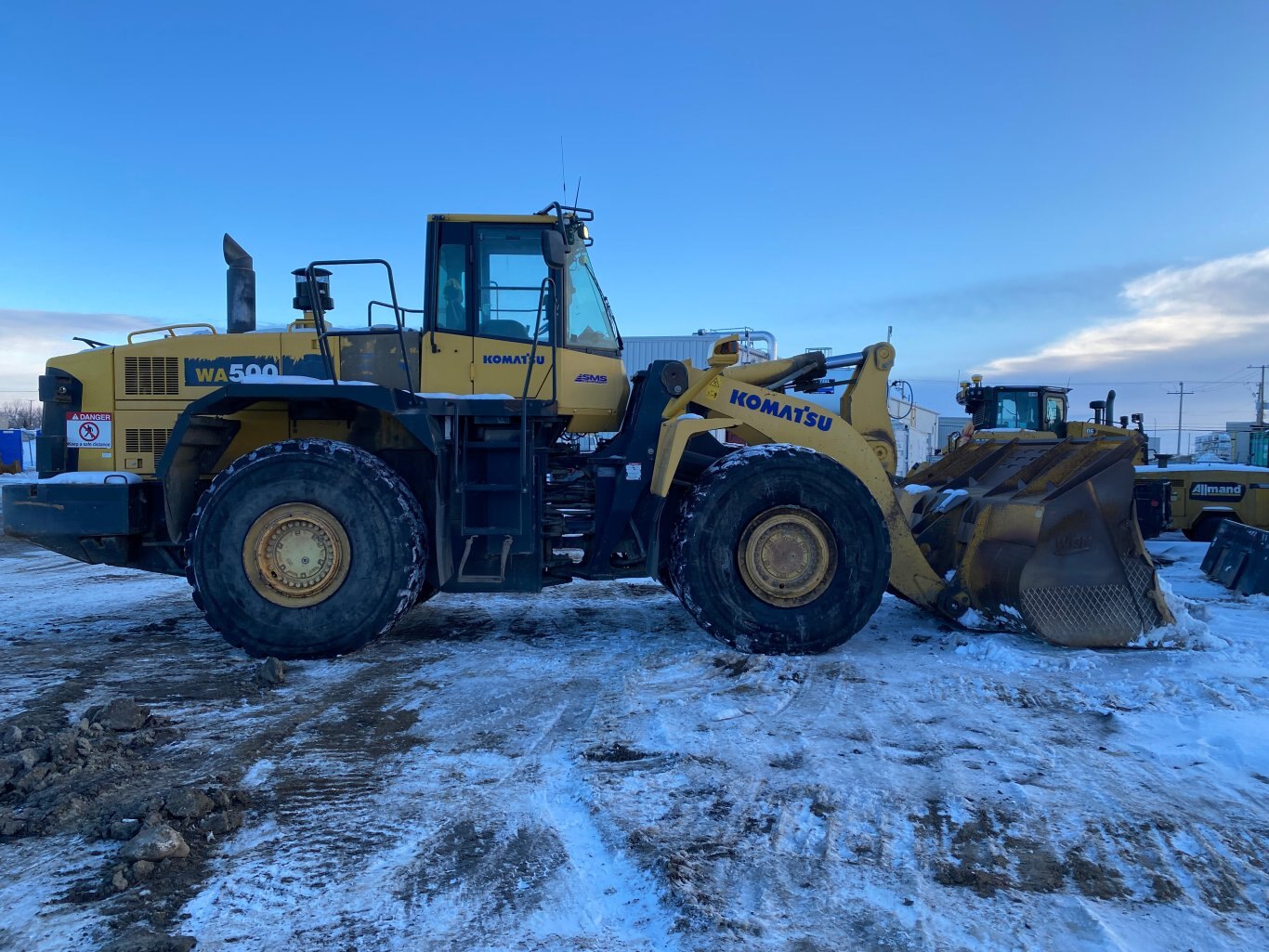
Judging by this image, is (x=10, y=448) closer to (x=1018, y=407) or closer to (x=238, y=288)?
(x=238, y=288)

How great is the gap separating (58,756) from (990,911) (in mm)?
3563

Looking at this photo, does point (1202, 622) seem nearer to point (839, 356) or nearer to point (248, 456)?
point (839, 356)

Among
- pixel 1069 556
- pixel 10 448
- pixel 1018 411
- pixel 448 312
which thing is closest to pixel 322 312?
pixel 448 312

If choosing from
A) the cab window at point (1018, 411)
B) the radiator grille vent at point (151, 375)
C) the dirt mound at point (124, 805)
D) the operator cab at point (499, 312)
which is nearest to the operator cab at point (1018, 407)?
the cab window at point (1018, 411)

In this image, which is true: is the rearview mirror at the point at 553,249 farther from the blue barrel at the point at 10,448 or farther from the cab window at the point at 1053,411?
the blue barrel at the point at 10,448

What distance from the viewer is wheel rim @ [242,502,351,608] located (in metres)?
5.04

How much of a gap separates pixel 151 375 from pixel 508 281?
2.67 m

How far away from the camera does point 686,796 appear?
10.3 ft

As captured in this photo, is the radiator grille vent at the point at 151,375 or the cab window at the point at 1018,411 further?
the cab window at the point at 1018,411

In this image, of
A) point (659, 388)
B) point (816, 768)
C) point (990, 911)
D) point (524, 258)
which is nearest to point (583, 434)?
point (659, 388)

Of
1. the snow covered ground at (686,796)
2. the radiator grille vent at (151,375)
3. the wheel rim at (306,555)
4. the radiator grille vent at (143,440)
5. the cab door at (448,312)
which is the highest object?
the cab door at (448,312)

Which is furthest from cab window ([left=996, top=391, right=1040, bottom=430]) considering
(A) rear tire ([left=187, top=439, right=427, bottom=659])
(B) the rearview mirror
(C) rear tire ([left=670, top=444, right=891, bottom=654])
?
(A) rear tire ([left=187, top=439, right=427, bottom=659])

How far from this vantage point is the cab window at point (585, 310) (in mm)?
5785

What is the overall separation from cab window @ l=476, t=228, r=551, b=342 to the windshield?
24 centimetres
